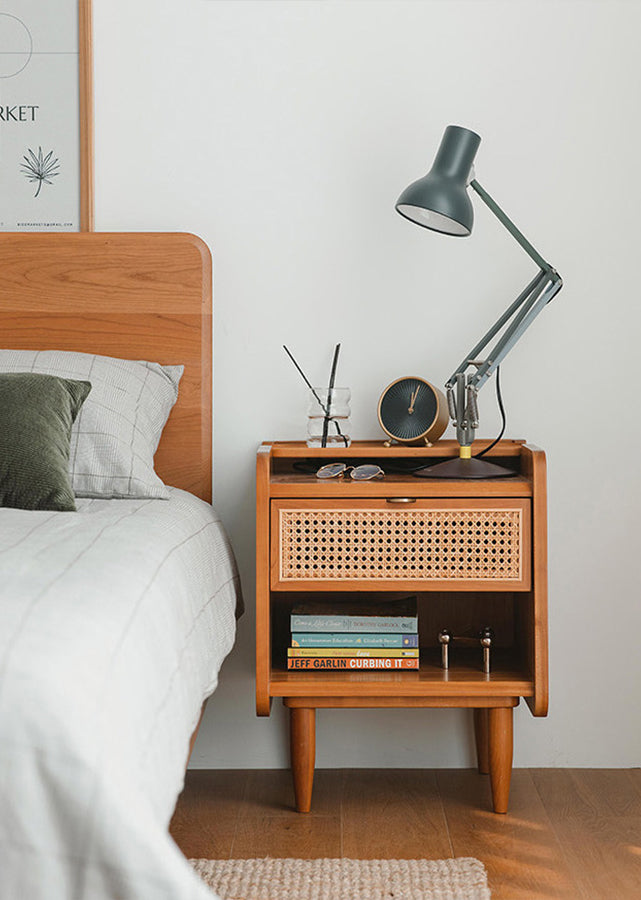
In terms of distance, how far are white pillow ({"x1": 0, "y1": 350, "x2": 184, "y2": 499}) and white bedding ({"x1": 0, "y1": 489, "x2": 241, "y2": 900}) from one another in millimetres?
465

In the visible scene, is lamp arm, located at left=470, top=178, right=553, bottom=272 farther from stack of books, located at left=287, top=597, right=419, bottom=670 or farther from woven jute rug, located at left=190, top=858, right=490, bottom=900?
woven jute rug, located at left=190, top=858, right=490, bottom=900

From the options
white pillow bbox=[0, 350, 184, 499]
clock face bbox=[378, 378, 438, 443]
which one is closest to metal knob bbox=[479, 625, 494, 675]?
clock face bbox=[378, 378, 438, 443]

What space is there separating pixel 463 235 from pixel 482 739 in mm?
1163

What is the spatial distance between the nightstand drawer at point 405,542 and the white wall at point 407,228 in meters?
0.41

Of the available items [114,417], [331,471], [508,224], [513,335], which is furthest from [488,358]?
[114,417]

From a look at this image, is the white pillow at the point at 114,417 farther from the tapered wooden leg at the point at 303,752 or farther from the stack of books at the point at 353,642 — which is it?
the tapered wooden leg at the point at 303,752

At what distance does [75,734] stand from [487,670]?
126 centimetres

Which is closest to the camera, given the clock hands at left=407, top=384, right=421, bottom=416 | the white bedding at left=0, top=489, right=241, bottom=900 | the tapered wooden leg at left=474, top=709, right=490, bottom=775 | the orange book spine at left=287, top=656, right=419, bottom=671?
the white bedding at left=0, top=489, right=241, bottom=900

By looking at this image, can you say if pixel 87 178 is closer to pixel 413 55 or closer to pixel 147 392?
pixel 147 392

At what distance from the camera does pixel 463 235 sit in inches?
77.6

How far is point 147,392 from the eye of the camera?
6.70ft

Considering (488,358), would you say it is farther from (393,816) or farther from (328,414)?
(393,816)

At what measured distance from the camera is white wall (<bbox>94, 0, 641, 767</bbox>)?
7.20 feet

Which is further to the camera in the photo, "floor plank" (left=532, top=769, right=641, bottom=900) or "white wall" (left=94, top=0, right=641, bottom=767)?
"white wall" (left=94, top=0, right=641, bottom=767)
